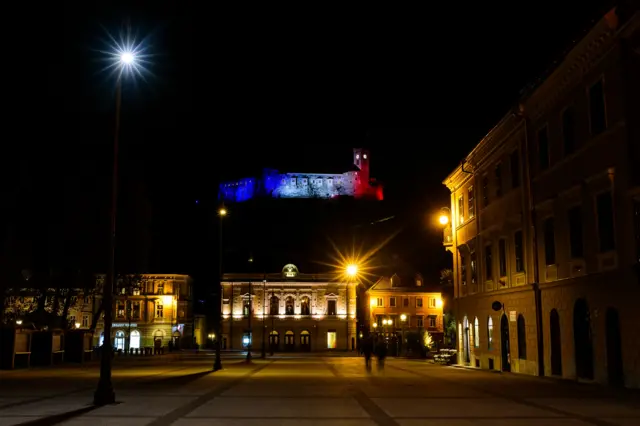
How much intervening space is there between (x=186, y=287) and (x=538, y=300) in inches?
3051

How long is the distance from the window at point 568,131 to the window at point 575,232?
219 centimetres

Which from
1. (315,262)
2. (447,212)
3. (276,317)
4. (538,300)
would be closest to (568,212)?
(538,300)

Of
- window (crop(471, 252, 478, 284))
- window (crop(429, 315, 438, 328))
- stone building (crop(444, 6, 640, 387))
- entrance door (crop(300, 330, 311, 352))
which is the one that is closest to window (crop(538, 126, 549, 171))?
stone building (crop(444, 6, 640, 387))

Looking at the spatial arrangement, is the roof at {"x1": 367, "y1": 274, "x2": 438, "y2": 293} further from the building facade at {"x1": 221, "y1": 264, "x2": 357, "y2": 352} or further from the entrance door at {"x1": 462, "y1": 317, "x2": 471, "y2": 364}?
the entrance door at {"x1": 462, "y1": 317, "x2": 471, "y2": 364}

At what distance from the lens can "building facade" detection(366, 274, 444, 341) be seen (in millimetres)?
97500

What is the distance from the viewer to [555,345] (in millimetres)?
26812

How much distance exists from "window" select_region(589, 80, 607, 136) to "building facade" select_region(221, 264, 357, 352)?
7326 cm

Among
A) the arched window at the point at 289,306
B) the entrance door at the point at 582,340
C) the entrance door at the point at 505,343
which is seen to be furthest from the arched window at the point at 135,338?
the entrance door at the point at 582,340

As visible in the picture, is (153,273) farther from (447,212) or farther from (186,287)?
(447,212)

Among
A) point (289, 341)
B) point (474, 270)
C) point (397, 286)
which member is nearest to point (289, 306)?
point (289, 341)

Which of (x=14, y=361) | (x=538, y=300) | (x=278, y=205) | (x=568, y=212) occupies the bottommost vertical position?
(x=14, y=361)

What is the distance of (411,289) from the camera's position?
99000 millimetres

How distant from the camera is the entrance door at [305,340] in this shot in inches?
3698

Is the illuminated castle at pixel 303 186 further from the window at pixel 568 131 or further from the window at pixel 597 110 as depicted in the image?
the window at pixel 597 110
